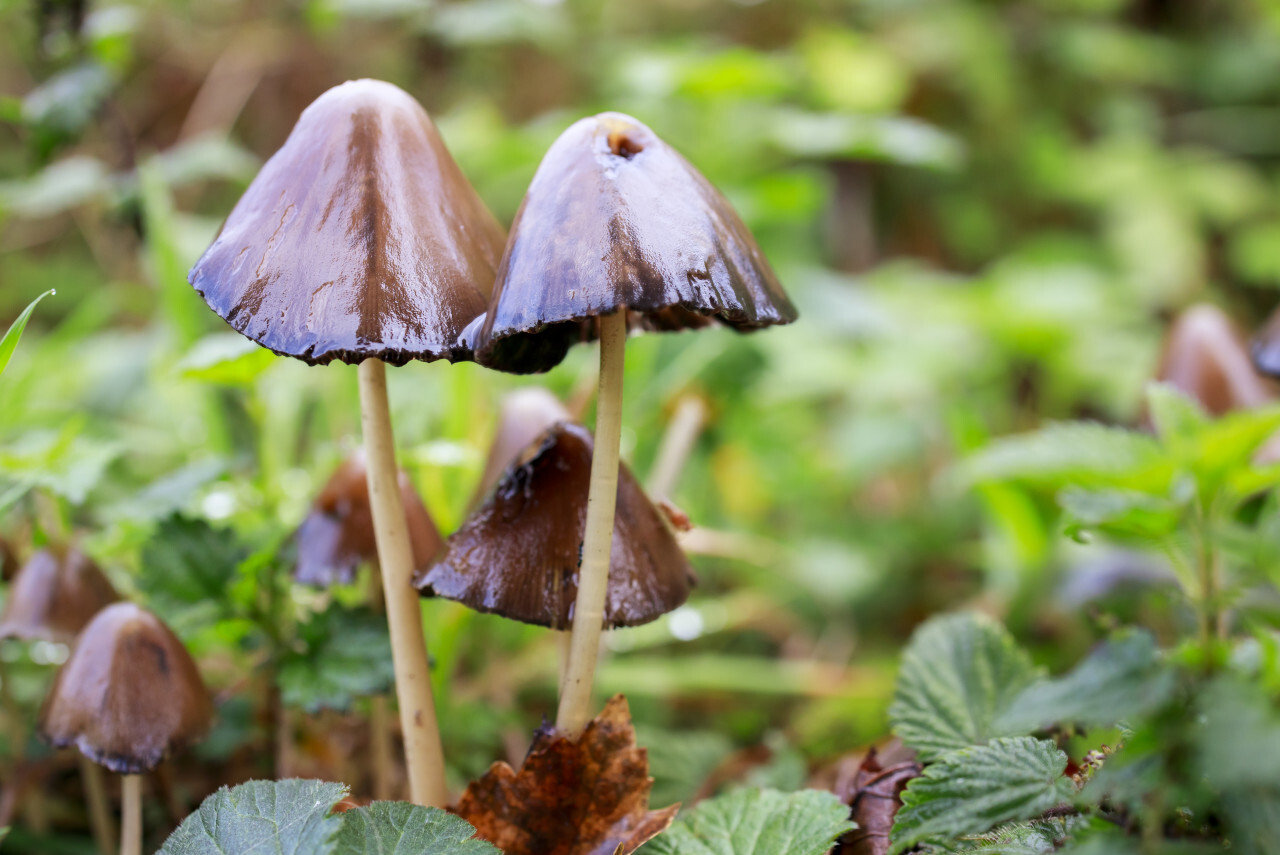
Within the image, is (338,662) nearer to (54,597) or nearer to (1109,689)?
(54,597)

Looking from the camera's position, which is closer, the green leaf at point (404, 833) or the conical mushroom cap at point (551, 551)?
the green leaf at point (404, 833)

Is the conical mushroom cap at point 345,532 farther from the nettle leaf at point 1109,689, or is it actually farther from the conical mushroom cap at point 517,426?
the nettle leaf at point 1109,689

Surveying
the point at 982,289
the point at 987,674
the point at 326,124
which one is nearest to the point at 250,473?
the point at 326,124

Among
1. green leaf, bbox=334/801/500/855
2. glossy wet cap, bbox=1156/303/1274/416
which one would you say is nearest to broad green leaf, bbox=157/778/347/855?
green leaf, bbox=334/801/500/855

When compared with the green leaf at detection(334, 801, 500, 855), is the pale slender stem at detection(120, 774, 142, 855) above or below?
below

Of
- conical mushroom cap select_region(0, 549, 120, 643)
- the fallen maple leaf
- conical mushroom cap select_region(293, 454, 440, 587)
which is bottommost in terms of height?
the fallen maple leaf

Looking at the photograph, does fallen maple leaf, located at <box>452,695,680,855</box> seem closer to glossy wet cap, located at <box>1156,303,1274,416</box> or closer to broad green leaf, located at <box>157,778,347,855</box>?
broad green leaf, located at <box>157,778,347,855</box>

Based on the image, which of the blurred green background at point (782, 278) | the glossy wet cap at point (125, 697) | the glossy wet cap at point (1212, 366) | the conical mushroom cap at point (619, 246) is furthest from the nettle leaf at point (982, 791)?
the glossy wet cap at point (1212, 366)
